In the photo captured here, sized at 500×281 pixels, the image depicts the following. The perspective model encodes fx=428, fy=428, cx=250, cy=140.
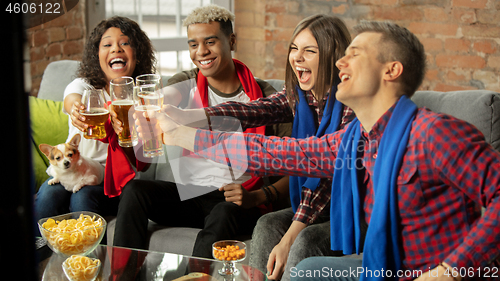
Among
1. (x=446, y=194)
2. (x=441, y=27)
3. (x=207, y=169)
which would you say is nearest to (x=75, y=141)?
(x=207, y=169)

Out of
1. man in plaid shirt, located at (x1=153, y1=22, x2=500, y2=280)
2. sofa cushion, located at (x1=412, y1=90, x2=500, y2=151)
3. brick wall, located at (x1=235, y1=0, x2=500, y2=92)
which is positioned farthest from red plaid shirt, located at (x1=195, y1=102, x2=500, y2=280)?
brick wall, located at (x1=235, y1=0, x2=500, y2=92)

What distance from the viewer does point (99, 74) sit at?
1.91 m

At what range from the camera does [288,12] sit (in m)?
3.05

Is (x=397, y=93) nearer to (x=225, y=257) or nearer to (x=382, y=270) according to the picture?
(x=382, y=270)

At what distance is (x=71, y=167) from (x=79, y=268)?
74cm

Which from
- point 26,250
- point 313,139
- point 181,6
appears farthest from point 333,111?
point 181,6

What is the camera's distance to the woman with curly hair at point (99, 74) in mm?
1786

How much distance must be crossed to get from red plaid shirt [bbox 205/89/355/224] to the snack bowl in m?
0.27

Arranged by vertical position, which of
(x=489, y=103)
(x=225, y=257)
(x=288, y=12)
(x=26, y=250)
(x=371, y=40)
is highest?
(x=288, y=12)

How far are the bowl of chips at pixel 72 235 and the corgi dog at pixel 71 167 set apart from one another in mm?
584

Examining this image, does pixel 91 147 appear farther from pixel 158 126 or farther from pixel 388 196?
pixel 388 196

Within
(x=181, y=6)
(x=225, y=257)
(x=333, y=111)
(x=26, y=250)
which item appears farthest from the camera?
(x=181, y=6)

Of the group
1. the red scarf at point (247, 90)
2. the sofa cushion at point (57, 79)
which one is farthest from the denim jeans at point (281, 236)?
the sofa cushion at point (57, 79)

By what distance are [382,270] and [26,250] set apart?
2.91ft
